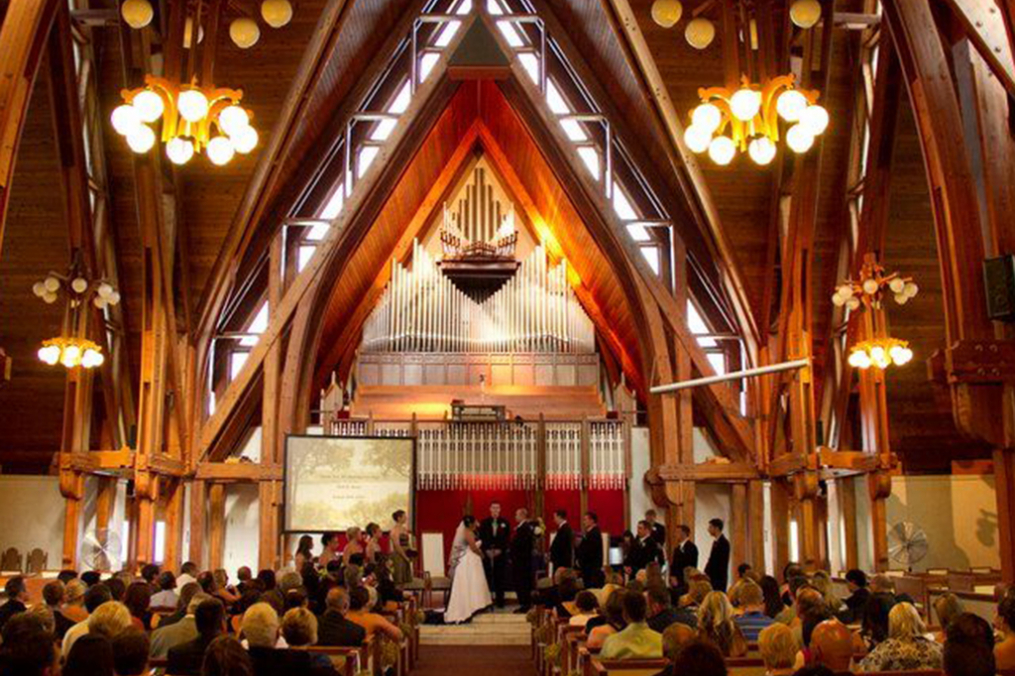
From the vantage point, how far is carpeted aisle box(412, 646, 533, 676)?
10188mm

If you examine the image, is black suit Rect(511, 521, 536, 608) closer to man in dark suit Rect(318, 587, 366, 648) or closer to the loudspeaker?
man in dark suit Rect(318, 587, 366, 648)

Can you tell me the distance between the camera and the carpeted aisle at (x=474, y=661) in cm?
1019

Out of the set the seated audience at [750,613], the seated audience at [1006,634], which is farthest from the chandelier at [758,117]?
the seated audience at [1006,634]

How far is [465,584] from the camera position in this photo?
1286 centimetres

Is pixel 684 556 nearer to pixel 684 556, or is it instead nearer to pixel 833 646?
pixel 684 556

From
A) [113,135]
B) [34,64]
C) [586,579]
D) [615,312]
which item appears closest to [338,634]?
[34,64]

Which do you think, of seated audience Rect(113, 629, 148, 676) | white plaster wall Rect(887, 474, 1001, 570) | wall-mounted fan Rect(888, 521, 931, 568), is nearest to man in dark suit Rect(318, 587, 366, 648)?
seated audience Rect(113, 629, 148, 676)

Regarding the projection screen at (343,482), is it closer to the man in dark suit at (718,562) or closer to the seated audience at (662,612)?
the man in dark suit at (718,562)

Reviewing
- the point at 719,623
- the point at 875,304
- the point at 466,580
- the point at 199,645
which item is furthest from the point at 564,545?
the point at 199,645

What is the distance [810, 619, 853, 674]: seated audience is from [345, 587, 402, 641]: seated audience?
3.75 m

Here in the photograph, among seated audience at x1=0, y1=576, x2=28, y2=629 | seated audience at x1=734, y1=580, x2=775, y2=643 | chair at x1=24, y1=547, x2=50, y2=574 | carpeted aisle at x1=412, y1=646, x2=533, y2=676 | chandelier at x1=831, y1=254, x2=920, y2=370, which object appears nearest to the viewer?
seated audience at x1=0, y1=576, x2=28, y2=629

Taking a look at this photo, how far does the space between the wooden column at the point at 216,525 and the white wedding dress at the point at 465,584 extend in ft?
12.7

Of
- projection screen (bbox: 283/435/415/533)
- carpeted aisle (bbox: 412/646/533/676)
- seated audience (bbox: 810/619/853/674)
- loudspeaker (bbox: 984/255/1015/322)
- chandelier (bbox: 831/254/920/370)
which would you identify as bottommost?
carpeted aisle (bbox: 412/646/533/676)

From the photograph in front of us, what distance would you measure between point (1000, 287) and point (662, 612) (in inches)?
123
